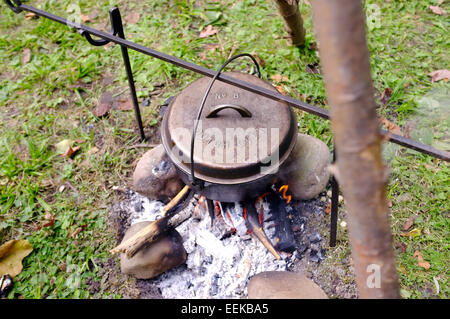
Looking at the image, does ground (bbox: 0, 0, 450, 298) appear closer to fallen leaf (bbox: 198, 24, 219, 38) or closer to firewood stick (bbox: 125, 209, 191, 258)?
fallen leaf (bbox: 198, 24, 219, 38)

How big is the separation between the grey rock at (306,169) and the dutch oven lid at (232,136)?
36 cm

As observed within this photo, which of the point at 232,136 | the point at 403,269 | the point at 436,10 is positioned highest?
the point at 232,136

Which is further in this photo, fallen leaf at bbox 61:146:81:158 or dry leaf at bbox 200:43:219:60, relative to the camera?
dry leaf at bbox 200:43:219:60

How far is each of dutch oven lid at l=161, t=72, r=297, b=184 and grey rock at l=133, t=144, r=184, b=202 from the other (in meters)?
0.38

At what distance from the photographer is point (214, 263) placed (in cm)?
225

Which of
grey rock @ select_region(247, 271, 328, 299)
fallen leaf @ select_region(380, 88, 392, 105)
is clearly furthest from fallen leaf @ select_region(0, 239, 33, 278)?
fallen leaf @ select_region(380, 88, 392, 105)

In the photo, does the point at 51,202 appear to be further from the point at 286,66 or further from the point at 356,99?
the point at 356,99

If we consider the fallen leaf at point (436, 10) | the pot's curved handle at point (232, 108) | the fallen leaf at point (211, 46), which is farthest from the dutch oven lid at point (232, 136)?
the fallen leaf at point (436, 10)

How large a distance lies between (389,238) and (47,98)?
2.98 meters

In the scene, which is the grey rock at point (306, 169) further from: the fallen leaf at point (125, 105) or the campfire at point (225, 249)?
the fallen leaf at point (125, 105)

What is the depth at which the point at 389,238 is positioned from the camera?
1.11 metres

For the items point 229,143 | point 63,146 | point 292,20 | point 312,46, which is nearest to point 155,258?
A: point 229,143

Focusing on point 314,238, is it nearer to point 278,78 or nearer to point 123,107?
point 278,78

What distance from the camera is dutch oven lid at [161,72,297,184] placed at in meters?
1.88
